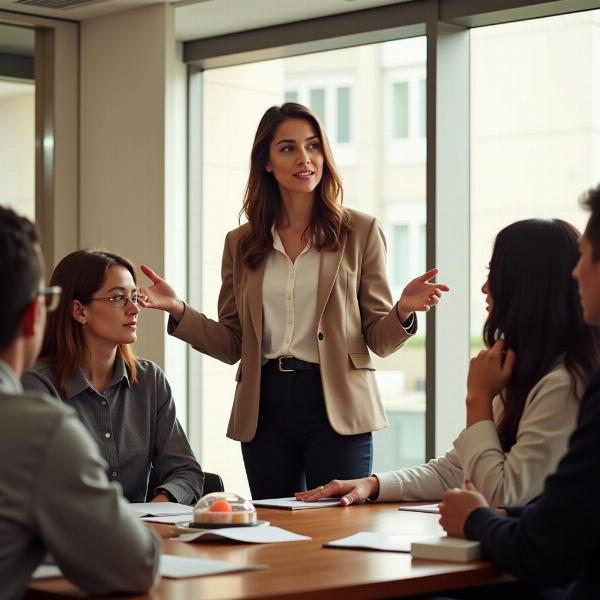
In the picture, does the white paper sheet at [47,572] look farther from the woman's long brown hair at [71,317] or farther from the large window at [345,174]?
the large window at [345,174]

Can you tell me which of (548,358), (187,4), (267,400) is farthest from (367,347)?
(187,4)

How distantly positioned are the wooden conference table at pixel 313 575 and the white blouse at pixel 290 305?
1326 millimetres

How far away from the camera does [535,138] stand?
5113 millimetres

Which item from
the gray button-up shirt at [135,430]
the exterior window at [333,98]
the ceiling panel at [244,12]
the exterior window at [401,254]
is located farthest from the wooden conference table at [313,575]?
the exterior window at [333,98]

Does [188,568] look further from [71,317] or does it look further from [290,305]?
[290,305]

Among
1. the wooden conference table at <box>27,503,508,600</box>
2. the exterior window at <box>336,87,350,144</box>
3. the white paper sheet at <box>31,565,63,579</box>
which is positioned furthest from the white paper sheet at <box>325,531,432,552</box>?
the exterior window at <box>336,87,350,144</box>

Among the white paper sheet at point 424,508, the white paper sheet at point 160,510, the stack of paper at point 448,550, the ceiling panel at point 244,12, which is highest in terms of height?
the ceiling panel at point 244,12

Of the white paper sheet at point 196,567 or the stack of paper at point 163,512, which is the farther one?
the stack of paper at point 163,512

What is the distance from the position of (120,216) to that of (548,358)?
365 centimetres

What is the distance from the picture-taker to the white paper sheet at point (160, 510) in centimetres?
285

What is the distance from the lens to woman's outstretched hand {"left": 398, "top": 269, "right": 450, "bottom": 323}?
3.67m

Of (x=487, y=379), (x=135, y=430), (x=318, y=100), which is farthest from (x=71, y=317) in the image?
(x=318, y=100)

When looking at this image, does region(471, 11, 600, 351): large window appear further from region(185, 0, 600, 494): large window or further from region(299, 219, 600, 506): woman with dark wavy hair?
region(299, 219, 600, 506): woman with dark wavy hair

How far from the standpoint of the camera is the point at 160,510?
115 inches
